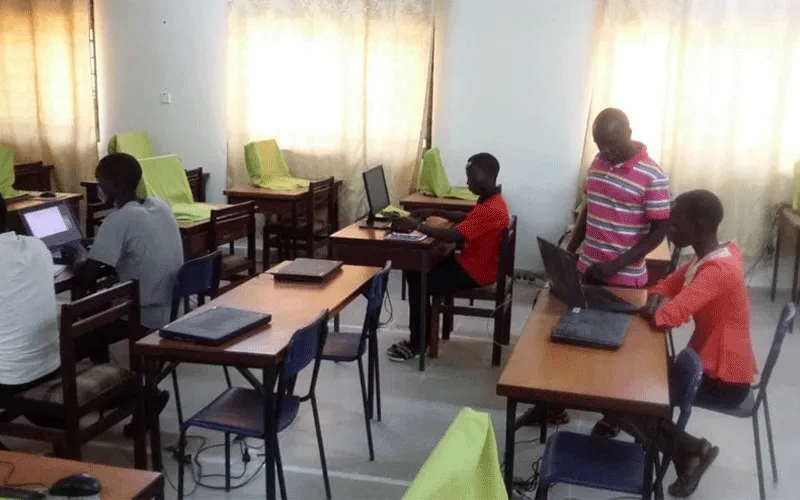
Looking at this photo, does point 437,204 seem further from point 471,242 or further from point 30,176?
point 30,176

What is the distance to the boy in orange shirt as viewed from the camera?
2.75 meters

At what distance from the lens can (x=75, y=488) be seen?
1.60 metres

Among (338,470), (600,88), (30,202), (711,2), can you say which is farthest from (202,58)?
(338,470)

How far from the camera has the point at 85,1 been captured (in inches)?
272

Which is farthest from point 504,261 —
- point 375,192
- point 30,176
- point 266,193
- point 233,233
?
point 30,176

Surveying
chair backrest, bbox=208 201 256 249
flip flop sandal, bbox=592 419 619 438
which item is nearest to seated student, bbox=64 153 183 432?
chair backrest, bbox=208 201 256 249

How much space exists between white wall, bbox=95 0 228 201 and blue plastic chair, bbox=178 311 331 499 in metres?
4.43

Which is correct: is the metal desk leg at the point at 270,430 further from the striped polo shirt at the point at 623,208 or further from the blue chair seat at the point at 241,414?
the striped polo shirt at the point at 623,208

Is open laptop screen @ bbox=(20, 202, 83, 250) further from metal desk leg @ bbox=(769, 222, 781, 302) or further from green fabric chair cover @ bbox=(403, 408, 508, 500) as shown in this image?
metal desk leg @ bbox=(769, 222, 781, 302)

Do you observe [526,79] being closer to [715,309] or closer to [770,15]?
[770,15]

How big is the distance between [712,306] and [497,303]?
5.55 ft

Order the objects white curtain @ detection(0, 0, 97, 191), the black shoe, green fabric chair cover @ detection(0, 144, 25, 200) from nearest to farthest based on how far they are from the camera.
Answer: the black shoe
green fabric chair cover @ detection(0, 144, 25, 200)
white curtain @ detection(0, 0, 97, 191)

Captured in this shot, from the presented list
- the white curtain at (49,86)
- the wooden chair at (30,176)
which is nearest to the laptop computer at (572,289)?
the wooden chair at (30,176)

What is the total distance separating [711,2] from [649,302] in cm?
377
